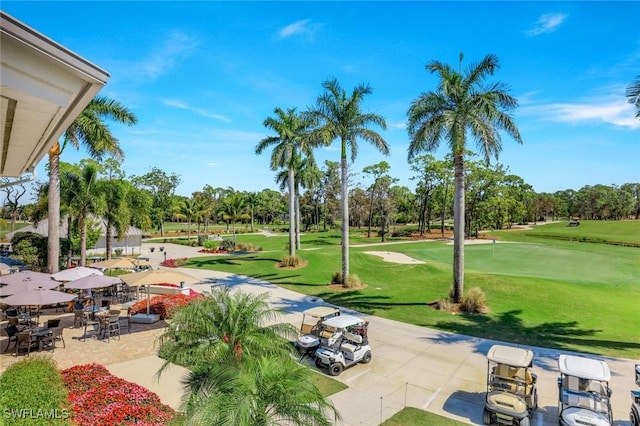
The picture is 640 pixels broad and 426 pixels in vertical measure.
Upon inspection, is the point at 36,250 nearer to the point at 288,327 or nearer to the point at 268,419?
the point at 288,327

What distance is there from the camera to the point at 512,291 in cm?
2136

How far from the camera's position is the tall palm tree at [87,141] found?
2050 centimetres

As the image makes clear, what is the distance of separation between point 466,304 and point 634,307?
9.02 metres

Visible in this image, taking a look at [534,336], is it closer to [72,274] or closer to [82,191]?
[72,274]

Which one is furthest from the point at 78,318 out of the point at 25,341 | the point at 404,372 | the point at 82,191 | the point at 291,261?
the point at 291,261

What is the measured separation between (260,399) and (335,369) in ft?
19.4

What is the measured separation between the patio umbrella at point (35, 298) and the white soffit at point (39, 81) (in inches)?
389

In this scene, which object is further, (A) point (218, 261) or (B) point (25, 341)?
(A) point (218, 261)

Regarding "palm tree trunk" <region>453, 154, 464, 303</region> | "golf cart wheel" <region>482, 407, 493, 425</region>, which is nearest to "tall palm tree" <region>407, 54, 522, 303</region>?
"palm tree trunk" <region>453, 154, 464, 303</region>

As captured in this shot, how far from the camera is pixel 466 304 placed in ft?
61.8

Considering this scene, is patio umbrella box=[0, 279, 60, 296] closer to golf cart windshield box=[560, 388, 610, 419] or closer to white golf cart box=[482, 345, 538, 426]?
white golf cart box=[482, 345, 538, 426]

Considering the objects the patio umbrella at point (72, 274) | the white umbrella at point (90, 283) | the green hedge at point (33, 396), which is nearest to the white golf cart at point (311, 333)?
the green hedge at point (33, 396)

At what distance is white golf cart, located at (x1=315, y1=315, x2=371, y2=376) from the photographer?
11.7 metres

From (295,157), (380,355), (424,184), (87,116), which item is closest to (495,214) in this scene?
(424,184)
